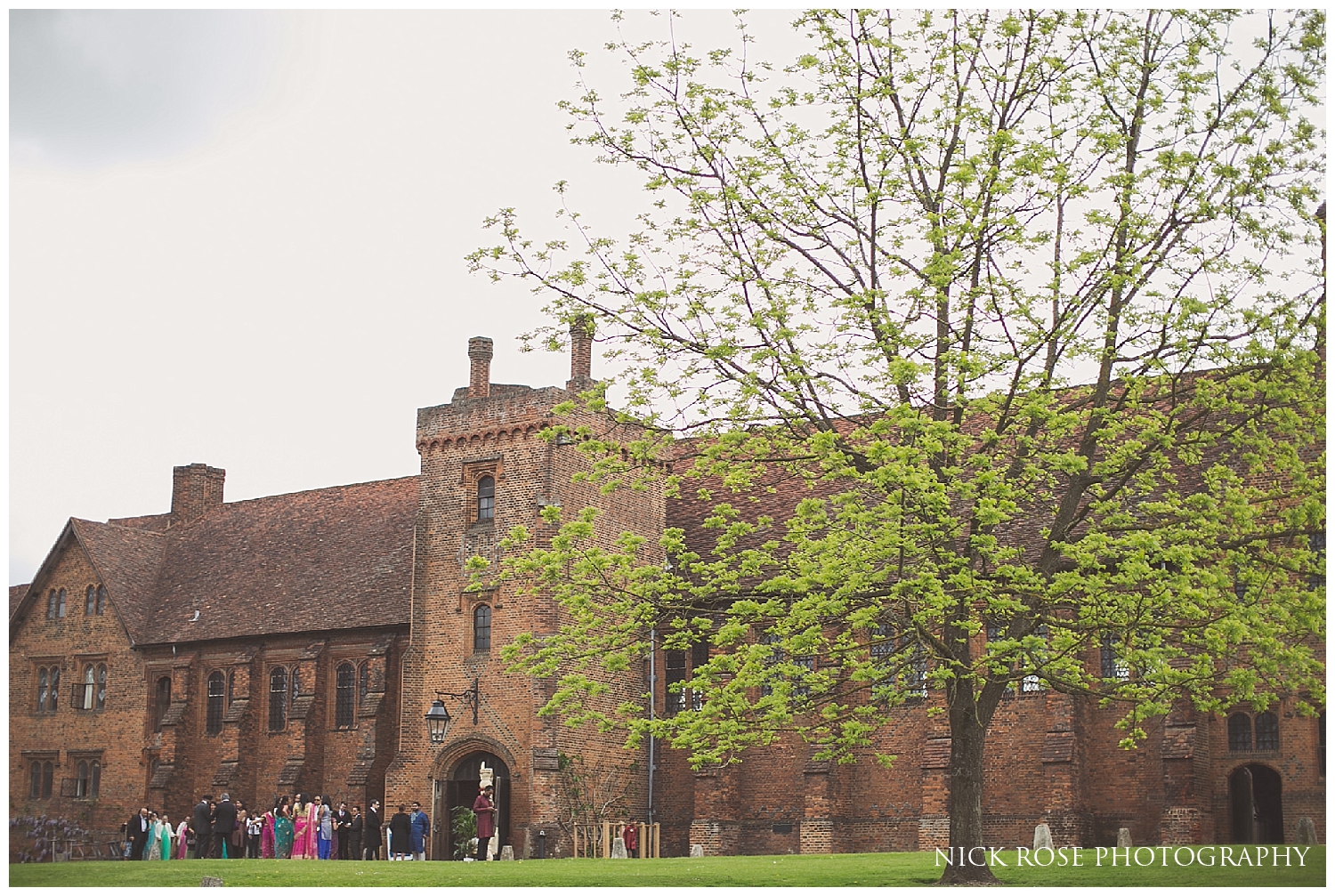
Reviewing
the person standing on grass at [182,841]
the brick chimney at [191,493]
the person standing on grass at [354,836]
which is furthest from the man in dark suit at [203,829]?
the brick chimney at [191,493]

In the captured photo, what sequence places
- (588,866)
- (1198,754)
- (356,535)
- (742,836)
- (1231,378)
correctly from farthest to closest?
(356,535) < (742,836) < (1198,754) < (588,866) < (1231,378)

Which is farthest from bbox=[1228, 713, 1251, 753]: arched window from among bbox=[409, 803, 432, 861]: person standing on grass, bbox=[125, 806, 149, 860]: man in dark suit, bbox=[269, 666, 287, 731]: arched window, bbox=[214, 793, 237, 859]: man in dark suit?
bbox=[269, 666, 287, 731]: arched window

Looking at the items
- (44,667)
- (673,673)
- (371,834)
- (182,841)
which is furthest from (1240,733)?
(44,667)

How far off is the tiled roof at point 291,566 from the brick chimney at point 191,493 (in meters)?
0.87

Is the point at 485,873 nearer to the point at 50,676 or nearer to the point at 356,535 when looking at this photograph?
the point at 356,535

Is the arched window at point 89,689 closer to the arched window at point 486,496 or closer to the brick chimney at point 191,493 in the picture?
the brick chimney at point 191,493

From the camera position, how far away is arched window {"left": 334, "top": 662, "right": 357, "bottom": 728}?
38.8 meters

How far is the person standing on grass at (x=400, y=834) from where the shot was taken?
3209 centimetres

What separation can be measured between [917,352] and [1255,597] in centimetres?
500

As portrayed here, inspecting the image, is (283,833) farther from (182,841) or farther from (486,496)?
(486,496)

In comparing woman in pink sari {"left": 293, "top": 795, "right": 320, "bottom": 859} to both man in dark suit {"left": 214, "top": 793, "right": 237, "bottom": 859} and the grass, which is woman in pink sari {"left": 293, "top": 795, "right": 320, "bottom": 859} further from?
the grass

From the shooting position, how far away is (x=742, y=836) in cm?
3362

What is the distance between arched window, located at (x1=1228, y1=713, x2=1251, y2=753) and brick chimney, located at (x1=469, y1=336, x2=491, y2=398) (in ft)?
63.4

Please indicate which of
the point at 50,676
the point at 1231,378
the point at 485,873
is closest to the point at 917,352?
the point at 1231,378
